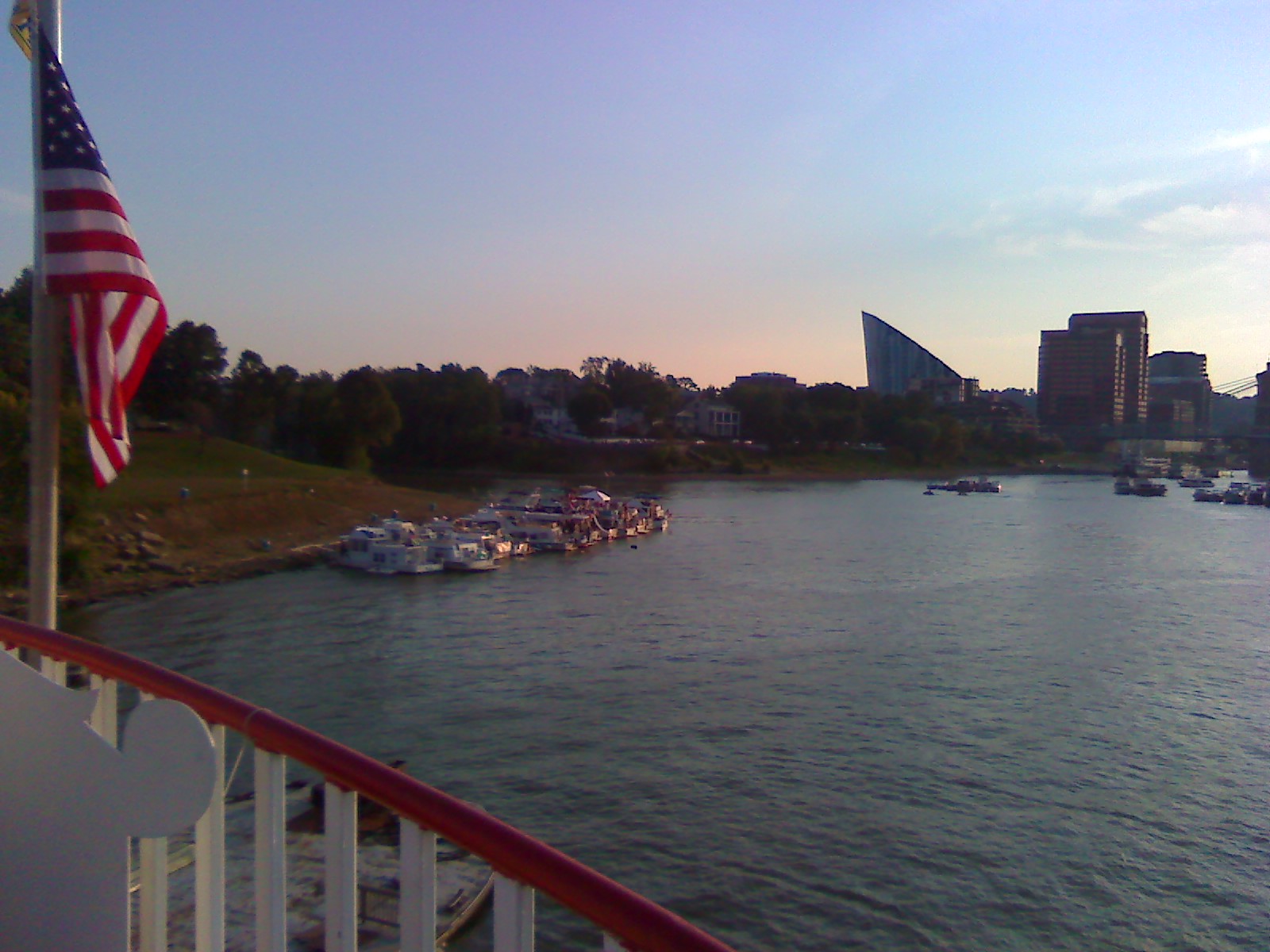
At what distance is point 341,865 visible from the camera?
126 centimetres

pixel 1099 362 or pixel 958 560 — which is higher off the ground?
pixel 1099 362

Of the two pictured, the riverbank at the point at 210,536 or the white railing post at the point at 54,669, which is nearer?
the white railing post at the point at 54,669

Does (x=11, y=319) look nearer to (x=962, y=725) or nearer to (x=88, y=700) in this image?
(x=962, y=725)

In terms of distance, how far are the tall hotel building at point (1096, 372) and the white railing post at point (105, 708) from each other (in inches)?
3521

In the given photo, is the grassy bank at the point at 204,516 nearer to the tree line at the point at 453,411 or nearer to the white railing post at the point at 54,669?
the tree line at the point at 453,411

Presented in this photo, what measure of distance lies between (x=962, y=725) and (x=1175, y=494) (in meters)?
46.7

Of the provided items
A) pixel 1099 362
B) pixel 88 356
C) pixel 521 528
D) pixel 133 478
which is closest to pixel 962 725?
pixel 88 356

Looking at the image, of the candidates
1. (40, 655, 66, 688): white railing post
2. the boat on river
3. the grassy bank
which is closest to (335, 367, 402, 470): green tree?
the grassy bank

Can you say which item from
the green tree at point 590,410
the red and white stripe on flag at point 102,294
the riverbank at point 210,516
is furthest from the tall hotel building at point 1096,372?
the red and white stripe on flag at point 102,294

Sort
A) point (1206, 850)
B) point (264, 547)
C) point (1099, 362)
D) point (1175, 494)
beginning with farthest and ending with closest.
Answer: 1. point (1099, 362)
2. point (1175, 494)
3. point (264, 547)
4. point (1206, 850)

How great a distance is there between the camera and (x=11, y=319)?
47.1 ft

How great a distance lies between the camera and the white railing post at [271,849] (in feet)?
4.33

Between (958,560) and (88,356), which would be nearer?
(88,356)

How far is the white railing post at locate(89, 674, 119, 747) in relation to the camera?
1.60m
